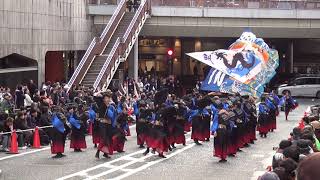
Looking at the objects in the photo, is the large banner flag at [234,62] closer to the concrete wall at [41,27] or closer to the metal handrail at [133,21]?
the concrete wall at [41,27]

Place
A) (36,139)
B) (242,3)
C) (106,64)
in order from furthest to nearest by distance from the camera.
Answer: (242,3) < (106,64) < (36,139)

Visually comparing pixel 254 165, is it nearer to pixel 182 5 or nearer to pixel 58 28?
pixel 58 28

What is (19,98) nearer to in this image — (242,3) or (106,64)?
(106,64)

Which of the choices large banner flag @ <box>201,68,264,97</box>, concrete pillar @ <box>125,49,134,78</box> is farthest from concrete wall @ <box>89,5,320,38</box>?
large banner flag @ <box>201,68,264,97</box>

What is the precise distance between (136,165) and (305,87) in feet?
87.6

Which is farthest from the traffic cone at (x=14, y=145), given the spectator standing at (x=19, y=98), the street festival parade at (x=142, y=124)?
the spectator standing at (x=19, y=98)

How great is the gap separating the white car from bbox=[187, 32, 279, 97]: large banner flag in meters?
13.8

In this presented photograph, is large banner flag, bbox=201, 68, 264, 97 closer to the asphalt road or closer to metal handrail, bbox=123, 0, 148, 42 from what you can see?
the asphalt road

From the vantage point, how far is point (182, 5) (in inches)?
1463

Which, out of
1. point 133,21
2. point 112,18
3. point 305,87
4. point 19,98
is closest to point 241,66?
point 19,98

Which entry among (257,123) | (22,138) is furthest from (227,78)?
(22,138)

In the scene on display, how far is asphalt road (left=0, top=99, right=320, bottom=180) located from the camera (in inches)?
522

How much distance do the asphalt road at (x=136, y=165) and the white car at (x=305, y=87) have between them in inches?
859

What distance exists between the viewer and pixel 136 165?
47.9ft
